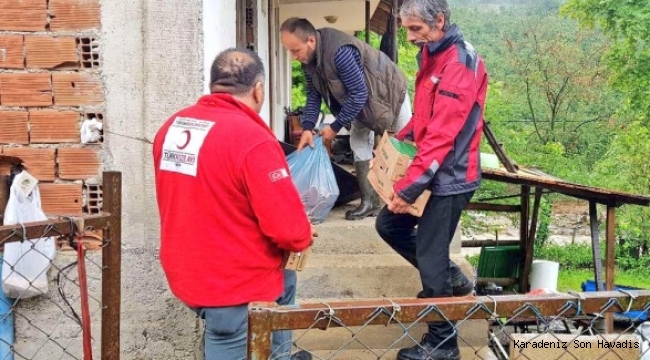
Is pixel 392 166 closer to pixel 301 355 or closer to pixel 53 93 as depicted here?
pixel 301 355

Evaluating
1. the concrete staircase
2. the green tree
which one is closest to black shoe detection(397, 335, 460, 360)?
the concrete staircase

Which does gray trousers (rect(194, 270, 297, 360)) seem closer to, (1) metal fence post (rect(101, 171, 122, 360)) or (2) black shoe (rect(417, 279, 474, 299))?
(1) metal fence post (rect(101, 171, 122, 360))

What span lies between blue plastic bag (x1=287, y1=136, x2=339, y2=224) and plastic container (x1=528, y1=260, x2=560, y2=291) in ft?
10.2

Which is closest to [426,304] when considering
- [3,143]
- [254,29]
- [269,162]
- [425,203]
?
[269,162]

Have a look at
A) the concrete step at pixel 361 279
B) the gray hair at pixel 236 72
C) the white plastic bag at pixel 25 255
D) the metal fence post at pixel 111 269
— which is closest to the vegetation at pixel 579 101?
the concrete step at pixel 361 279

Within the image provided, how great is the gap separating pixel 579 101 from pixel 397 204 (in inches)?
815

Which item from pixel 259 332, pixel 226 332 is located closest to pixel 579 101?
pixel 226 332

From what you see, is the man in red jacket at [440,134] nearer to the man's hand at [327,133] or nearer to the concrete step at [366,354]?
the concrete step at [366,354]

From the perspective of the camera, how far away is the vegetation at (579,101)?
14.5 metres

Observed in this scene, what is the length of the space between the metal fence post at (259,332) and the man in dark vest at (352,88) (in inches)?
99.8

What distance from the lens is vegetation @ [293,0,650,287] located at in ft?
47.7

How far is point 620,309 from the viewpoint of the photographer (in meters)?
1.76

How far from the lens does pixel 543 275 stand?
6.41 m

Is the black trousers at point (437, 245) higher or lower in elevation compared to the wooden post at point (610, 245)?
higher
